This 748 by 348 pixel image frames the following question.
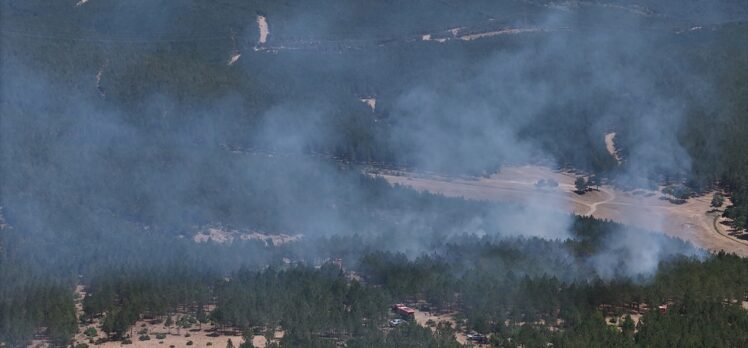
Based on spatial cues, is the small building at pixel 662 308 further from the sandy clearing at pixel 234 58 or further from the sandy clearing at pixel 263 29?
the sandy clearing at pixel 263 29

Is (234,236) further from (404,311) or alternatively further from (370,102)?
(370,102)

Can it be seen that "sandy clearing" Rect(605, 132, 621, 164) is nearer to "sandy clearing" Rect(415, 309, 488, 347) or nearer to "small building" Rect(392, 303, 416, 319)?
"sandy clearing" Rect(415, 309, 488, 347)

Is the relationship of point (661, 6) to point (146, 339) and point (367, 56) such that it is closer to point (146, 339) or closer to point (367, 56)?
point (367, 56)

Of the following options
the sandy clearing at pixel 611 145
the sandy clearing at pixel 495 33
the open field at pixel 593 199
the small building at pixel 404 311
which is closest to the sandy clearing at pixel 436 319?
the small building at pixel 404 311

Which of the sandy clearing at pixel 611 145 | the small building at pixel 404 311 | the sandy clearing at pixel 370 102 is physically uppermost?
the sandy clearing at pixel 370 102

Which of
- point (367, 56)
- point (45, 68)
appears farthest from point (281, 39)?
point (45, 68)

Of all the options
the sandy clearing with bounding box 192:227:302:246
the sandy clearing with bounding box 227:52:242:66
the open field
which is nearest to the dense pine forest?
the sandy clearing with bounding box 192:227:302:246

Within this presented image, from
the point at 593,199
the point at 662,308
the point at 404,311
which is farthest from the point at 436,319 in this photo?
the point at 593,199
